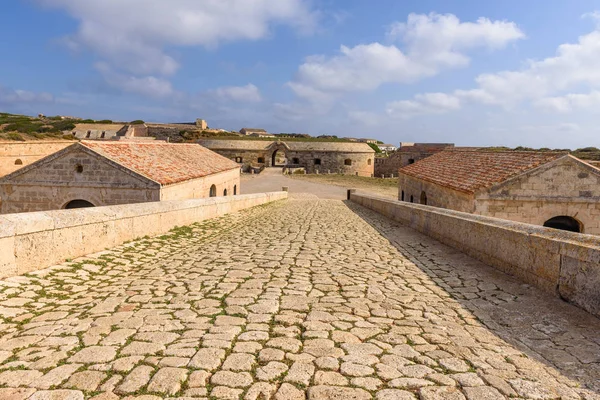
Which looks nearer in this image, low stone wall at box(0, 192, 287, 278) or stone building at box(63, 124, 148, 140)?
low stone wall at box(0, 192, 287, 278)

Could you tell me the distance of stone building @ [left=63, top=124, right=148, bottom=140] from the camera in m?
56.2

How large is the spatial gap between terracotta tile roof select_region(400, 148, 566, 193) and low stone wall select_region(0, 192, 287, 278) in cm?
989

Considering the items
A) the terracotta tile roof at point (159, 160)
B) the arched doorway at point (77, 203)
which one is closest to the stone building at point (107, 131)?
the terracotta tile roof at point (159, 160)

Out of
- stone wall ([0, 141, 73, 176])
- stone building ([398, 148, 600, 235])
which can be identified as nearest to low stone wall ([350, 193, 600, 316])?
stone building ([398, 148, 600, 235])

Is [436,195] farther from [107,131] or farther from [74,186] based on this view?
[107,131]

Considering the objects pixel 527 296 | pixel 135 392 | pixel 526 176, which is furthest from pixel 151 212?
pixel 526 176

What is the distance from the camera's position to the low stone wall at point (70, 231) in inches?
178

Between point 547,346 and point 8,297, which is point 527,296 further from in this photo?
point 8,297

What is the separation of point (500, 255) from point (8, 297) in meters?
6.08

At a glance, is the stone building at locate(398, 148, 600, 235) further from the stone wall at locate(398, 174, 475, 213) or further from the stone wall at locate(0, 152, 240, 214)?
the stone wall at locate(0, 152, 240, 214)

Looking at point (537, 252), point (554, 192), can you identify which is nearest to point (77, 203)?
point (537, 252)

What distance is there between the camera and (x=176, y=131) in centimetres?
6338

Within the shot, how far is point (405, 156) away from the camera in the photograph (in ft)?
170

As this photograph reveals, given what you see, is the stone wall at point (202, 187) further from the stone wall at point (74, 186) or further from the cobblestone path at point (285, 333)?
the cobblestone path at point (285, 333)
